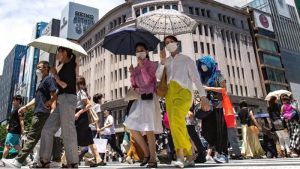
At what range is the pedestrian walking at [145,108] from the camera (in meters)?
4.09

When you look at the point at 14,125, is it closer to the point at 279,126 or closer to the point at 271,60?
the point at 279,126

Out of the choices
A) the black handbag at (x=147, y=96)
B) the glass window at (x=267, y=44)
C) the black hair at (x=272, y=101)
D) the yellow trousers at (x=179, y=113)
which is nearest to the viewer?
the yellow trousers at (x=179, y=113)

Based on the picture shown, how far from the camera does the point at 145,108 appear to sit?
165 inches

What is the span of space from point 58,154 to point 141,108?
243 cm

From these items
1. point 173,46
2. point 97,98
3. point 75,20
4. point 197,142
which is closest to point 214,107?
point 197,142

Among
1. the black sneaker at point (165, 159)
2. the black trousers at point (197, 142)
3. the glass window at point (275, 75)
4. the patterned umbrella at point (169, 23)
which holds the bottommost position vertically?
the black sneaker at point (165, 159)

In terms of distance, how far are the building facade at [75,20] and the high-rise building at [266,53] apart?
35887 mm

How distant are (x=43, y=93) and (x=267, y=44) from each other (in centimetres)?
5359

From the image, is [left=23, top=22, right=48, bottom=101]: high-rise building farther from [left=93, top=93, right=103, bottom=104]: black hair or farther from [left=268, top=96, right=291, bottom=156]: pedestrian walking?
[left=268, top=96, right=291, bottom=156]: pedestrian walking

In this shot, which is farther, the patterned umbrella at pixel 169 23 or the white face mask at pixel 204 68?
the patterned umbrella at pixel 169 23

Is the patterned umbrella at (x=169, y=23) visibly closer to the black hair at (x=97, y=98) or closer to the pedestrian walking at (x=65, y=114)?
the black hair at (x=97, y=98)

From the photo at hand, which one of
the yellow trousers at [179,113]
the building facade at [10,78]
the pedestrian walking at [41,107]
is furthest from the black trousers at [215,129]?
the building facade at [10,78]

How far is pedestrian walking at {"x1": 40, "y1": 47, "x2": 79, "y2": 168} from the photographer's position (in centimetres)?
406

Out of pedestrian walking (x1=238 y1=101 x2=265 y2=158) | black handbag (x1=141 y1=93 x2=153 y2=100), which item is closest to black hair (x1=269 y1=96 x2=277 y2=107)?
pedestrian walking (x1=238 y1=101 x2=265 y2=158)
